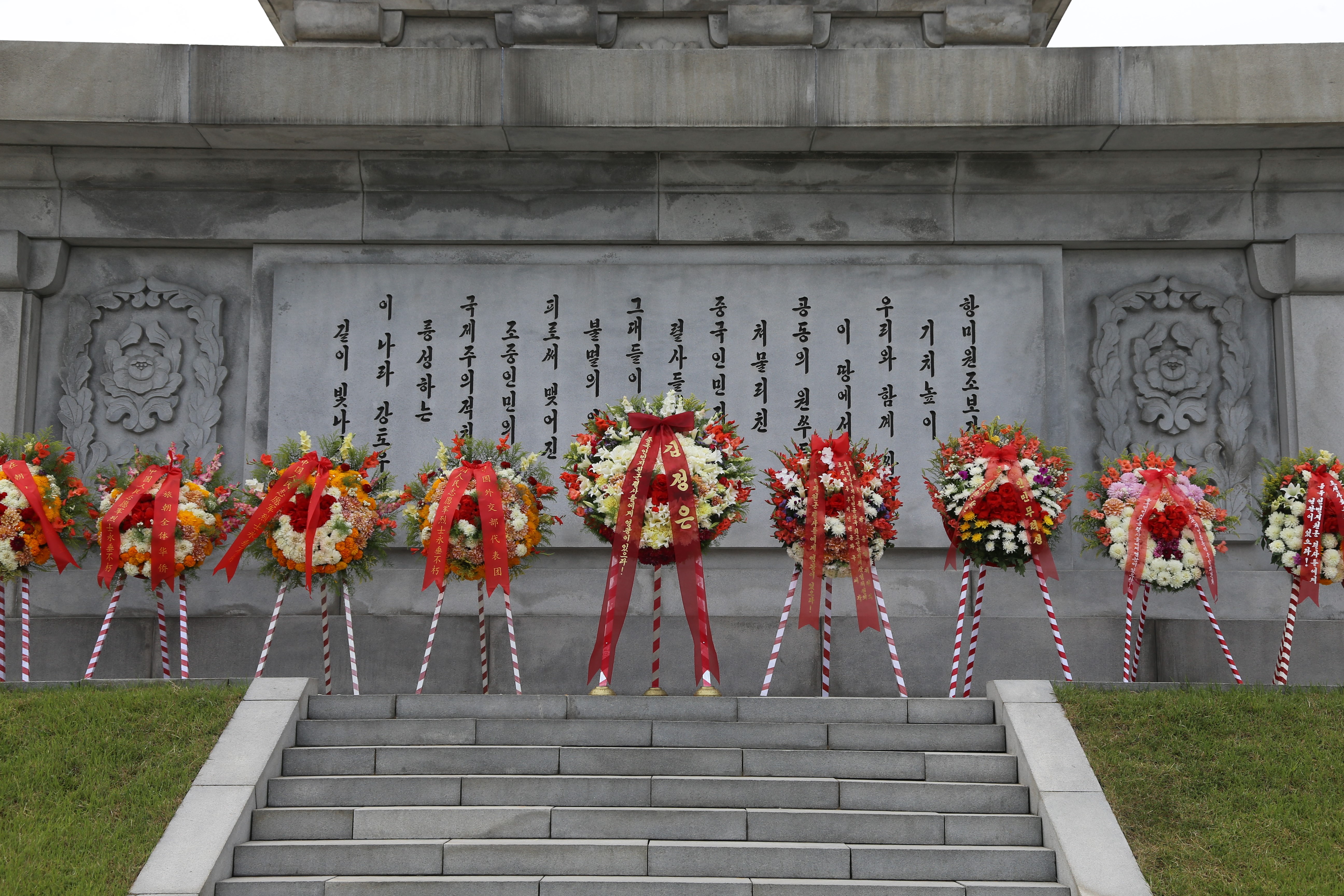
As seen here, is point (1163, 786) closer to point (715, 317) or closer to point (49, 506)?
point (715, 317)

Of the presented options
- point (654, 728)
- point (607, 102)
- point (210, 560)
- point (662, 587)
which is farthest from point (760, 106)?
point (210, 560)

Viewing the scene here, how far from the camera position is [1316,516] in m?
8.36

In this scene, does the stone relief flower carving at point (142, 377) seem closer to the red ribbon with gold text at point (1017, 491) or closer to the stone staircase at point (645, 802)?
the stone staircase at point (645, 802)

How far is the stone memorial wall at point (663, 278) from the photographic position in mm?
9883

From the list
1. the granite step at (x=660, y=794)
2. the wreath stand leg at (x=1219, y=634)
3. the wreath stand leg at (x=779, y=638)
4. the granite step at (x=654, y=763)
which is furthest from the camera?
the wreath stand leg at (x=1219, y=634)

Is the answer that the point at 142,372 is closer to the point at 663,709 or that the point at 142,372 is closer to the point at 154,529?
the point at 154,529

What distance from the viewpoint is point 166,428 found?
34.8 feet

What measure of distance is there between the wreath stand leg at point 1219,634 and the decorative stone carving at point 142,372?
792cm

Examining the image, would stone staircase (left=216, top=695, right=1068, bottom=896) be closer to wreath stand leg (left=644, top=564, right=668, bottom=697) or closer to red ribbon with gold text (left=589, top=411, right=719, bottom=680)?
wreath stand leg (left=644, top=564, right=668, bottom=697)

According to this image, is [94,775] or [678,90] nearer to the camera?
[94,775]

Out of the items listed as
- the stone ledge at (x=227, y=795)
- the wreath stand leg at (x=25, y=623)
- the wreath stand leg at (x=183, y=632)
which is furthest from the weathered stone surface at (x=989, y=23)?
the wreath stand leg at (x=25, y=623)

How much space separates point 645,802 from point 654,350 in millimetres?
4802

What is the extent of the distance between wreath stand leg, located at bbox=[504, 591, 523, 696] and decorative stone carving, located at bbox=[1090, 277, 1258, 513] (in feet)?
16.8

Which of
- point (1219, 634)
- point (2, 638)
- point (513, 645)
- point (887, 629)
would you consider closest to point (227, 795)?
point (513, 645)
